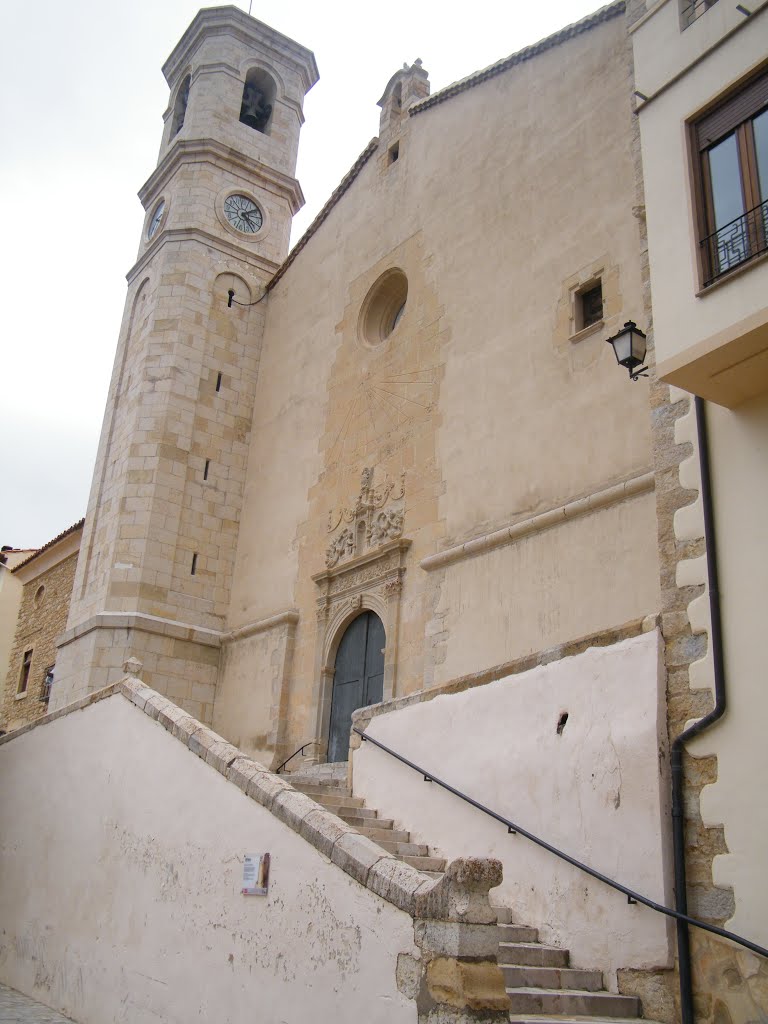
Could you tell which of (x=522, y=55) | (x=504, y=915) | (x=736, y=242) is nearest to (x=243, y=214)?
(x=522, y=55)

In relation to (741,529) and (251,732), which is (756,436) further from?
(251,732)

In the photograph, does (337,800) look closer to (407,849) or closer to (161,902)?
(407,849)

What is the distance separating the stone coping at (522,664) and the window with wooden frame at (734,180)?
88.2 inches

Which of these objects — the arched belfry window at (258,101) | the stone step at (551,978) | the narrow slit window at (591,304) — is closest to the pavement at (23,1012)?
the stone step at (551,978)

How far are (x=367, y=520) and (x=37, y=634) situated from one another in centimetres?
1290

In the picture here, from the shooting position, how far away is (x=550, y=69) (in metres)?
12.8

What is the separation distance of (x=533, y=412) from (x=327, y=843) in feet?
22.5

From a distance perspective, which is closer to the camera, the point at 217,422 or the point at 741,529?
the point at 741,529

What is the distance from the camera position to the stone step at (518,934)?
239 inches

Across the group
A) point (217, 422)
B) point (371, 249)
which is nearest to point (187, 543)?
point (217, 422)

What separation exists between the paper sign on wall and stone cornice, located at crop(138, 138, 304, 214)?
632 inches

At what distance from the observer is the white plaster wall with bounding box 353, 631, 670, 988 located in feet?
18.5

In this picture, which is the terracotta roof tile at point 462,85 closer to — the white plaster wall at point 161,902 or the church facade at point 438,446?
the church facade at point 438,446

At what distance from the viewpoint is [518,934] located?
6105 mm
